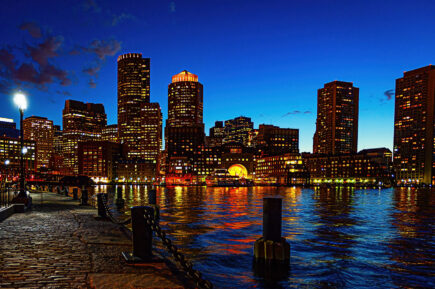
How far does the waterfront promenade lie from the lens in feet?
22.7

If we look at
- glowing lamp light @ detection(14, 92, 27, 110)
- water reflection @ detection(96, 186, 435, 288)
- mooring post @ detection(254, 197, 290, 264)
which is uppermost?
glowing lamp light @ detection(14, 92, 27, 110)

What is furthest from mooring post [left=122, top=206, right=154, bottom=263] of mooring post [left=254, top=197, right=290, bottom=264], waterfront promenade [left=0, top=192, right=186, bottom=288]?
mooring post [left=254, top=197, right=290, bottom=264]

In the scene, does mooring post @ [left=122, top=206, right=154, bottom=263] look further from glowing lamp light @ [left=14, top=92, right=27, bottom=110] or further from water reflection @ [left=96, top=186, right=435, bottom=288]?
glowing lamp light @ [left=14, top=92, right=27, bottom=110]

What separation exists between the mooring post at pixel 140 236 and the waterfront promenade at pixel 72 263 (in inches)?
10.4

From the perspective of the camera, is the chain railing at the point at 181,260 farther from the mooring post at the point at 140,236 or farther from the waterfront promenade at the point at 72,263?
the waterfront promenade at the point at 72,263

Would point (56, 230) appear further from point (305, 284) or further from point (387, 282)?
point (387, 282)

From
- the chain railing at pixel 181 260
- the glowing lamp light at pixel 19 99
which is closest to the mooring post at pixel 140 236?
the chain railing at pixel 181 260

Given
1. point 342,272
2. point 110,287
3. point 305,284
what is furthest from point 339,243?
point 110,287

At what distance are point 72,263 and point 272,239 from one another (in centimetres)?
631

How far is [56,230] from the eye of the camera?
13484 millimetres

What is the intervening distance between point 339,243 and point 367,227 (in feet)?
25.7

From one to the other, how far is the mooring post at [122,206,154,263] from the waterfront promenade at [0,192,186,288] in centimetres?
27

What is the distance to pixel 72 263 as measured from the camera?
8422mm

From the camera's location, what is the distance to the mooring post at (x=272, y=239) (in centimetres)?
1078
